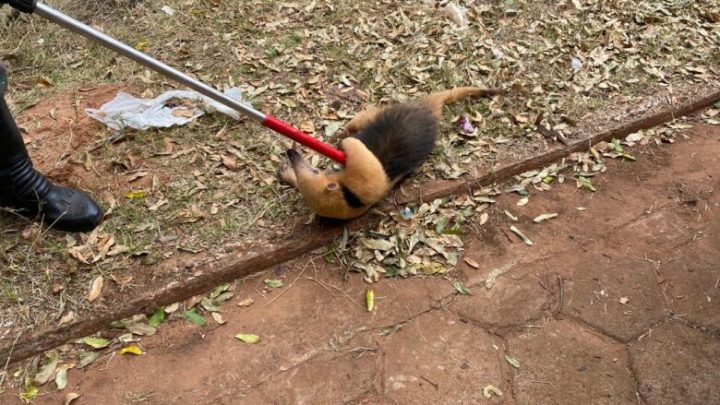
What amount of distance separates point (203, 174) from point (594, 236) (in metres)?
2.63

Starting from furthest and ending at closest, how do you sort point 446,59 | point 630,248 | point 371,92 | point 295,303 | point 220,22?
point 220,22 → point 446,59 → point 371,92 → point 630,248 → point 295,303

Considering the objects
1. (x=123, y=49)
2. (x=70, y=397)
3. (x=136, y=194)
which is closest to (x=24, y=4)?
(x=123, y=49)

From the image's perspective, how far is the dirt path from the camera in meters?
2.82

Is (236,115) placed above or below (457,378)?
Answer: above

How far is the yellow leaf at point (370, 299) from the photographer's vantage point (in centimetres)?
318

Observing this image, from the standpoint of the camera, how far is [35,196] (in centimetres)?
327

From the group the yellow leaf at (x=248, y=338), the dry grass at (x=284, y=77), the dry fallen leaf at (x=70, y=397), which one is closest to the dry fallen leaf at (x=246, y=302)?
the yellow leaf at (x=248, y=338)

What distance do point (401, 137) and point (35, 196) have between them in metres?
2.22

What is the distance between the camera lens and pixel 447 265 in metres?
3.39

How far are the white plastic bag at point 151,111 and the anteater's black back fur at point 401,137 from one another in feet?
3.95

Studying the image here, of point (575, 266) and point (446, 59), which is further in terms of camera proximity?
point (446, 59)

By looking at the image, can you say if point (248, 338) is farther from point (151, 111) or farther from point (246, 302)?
point (151, 111)

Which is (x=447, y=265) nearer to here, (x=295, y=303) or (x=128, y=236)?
(x=295, y=303)

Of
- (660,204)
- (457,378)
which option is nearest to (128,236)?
(457,378)
